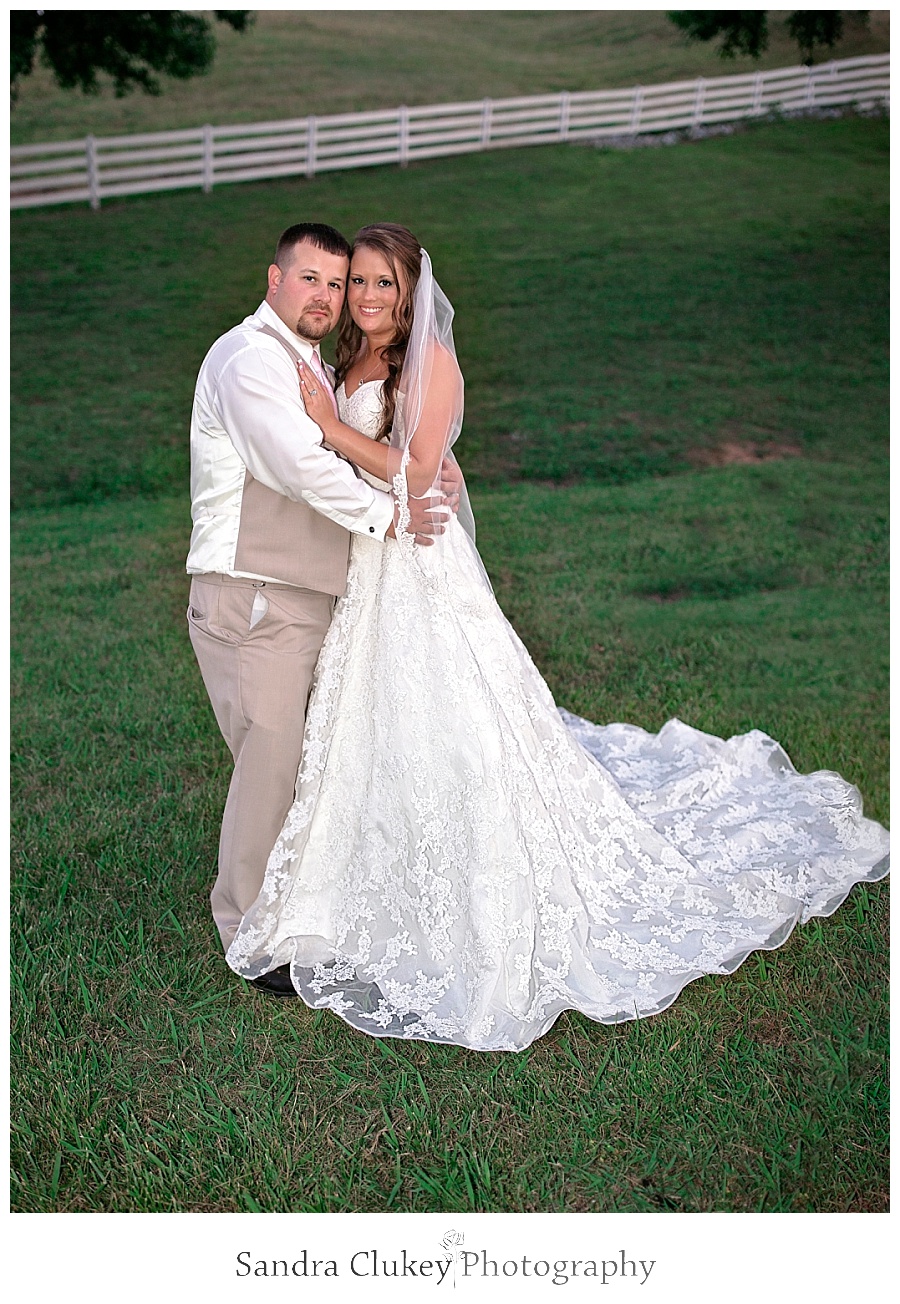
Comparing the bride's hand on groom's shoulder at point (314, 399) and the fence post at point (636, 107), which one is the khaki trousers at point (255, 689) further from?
the fence post at point (636, 107)

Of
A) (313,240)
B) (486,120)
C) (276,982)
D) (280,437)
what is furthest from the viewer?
(486,120)

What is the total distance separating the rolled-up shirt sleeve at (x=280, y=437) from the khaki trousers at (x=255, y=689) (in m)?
0.35

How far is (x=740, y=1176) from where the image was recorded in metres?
2.84

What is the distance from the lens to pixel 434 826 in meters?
3.42

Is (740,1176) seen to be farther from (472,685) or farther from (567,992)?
(472,685)

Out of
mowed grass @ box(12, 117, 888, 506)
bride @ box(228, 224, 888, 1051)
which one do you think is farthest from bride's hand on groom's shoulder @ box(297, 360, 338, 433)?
mowed grass @ box(12, 117, 888, 506)

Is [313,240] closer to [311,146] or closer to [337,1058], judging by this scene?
[337,1058]

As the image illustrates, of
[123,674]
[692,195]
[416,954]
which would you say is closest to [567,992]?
[416,954]

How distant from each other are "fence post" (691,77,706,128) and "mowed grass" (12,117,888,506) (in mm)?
298

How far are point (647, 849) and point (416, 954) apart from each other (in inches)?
34.9

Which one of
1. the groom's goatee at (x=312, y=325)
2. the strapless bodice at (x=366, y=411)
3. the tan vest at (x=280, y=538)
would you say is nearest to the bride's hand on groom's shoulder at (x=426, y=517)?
the strapless bodice at (x=366, y=411)

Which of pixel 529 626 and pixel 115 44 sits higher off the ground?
pixel 115 44

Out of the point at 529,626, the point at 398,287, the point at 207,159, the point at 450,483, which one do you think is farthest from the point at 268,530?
the point at 207,159

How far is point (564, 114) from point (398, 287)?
45.9 feet
